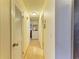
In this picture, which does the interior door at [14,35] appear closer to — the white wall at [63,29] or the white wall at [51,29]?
the white wall at [51,29]

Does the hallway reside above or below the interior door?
below

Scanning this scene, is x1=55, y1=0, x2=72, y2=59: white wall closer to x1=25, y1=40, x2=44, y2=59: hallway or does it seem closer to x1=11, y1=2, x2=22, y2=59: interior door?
x1=11, y1=2, x2=22, y2=59: interior door

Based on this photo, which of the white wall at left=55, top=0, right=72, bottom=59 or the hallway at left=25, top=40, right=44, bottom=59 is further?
the hallway at left=25, top=40, right=44, bottom=59

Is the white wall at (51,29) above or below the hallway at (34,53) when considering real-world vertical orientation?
above

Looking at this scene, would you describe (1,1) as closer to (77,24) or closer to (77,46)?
(77,24)

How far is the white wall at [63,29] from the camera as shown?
1.96 metres

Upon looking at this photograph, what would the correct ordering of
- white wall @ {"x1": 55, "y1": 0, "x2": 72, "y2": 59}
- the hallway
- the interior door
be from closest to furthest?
1. white wall @ {"x1": 55, "y1": 0, "x2": 72, "y2": 59}
2. the interior door
3. the hallway

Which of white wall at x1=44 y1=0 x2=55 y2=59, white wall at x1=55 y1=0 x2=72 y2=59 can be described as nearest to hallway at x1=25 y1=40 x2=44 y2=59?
white wall at x1=44 y1=0 x2=55 y2=59

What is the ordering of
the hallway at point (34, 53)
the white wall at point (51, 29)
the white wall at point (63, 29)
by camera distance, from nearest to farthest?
1. the white wall at point (63, 29)
2. the white wall at point (51, 29)
3. the hallway at point (34, 53)

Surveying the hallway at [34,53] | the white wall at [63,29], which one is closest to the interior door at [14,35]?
the white wall at [63,29]

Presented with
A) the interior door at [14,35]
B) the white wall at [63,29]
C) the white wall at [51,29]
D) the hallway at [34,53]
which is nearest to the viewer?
the white wall at [63,29]

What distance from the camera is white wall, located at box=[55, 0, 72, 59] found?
1.96 meters

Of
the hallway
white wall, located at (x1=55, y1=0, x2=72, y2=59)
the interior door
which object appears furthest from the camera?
the hallway

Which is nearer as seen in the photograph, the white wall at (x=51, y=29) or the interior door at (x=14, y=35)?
the white wall at (x=51, y=29)
